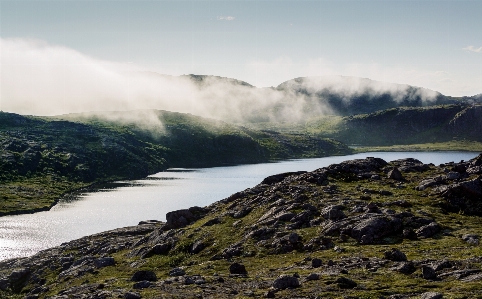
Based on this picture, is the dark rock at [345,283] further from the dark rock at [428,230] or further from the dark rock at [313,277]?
the dark rock at [428,230]

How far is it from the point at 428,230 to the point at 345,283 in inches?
891

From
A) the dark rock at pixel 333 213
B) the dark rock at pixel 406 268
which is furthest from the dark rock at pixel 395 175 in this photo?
the dark rock at pixel 406 268

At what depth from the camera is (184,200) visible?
185 metres

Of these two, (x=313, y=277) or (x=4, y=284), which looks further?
(x=4, y=284)

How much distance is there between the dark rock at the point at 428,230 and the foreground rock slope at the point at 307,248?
16 cm

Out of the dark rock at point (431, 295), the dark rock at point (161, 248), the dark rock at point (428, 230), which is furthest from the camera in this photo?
the dark rock at point (161, 248)

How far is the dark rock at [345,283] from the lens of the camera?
34.8m

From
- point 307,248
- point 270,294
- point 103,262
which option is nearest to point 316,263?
point 307,248

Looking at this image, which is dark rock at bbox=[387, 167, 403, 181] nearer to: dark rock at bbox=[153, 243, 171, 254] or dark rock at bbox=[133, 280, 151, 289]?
dark rock at bbox=[153, 243, 171, 254]

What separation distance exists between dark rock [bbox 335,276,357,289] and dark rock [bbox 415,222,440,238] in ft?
69.5

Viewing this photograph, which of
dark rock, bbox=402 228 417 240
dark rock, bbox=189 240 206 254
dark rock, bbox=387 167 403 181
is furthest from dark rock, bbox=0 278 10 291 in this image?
dark rock, bbox=387 167 403 181

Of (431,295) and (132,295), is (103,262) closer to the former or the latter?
(132,295)

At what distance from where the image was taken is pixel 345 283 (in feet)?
115

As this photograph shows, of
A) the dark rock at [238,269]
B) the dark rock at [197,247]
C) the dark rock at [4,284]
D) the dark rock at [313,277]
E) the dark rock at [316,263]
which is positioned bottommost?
the dark rock at [4,284]
